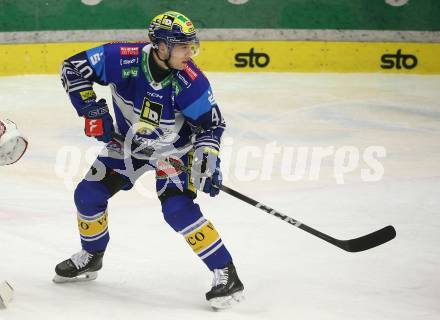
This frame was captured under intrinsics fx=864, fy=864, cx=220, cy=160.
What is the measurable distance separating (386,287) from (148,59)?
4.89ft

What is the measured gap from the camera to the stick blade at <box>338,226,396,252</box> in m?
3.87

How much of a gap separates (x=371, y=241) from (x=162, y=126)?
1087 millimetres

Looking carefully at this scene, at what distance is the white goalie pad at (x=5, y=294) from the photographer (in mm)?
3416

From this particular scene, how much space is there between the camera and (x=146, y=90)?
3.64m

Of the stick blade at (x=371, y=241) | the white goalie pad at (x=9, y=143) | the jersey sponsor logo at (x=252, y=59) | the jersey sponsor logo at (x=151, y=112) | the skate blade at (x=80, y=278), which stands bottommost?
the skate blade at (x=80, y=278)

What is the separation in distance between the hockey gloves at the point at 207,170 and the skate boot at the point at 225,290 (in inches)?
13.6

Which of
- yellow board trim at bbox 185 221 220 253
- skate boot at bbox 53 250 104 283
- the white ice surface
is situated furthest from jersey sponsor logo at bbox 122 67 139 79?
the white ice surface

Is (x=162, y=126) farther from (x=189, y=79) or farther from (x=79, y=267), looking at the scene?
(x=79, y=267)

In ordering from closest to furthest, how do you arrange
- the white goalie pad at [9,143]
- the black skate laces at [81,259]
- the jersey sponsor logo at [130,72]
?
the white goalie pad at [9,143], the jersey sponsor logo at [130,72], the black skate laces at [81,259]

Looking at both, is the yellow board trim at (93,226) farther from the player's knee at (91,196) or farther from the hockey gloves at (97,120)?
the hockey gloves at (97,120)

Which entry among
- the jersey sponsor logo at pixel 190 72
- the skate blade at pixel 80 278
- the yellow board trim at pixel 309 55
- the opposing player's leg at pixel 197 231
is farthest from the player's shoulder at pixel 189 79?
the yellow board trim at pixel 309 55

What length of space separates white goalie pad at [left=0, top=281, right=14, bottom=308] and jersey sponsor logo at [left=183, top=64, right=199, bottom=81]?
1.13 m

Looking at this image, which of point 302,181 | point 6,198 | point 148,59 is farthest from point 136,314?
point 302,181

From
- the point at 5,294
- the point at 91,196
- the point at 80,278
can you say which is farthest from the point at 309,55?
the point at 5,294
